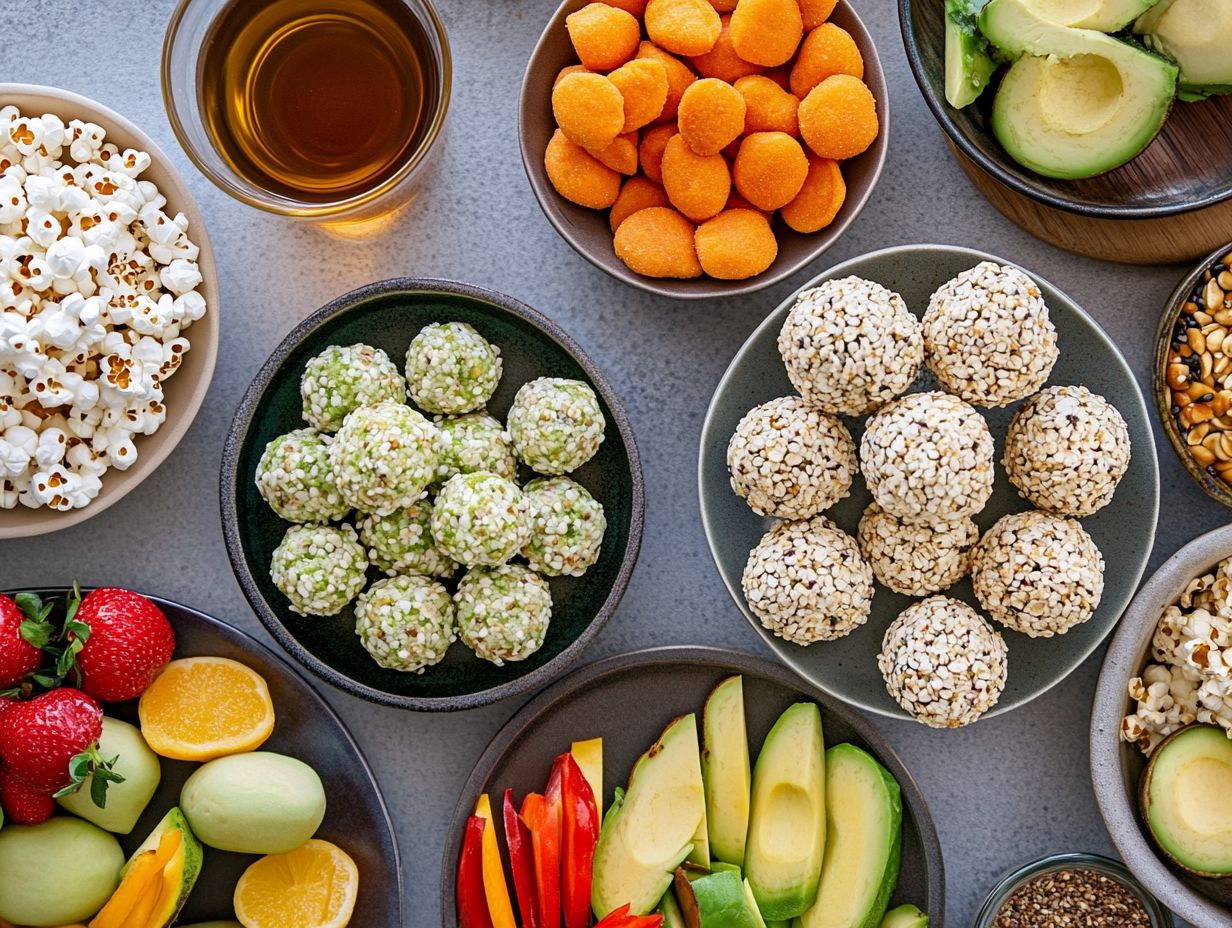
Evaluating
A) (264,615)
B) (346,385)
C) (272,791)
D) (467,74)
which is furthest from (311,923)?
(467,74)

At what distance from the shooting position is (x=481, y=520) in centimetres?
129

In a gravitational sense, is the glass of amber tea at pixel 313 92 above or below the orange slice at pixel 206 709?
above

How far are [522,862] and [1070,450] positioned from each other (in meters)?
0.86

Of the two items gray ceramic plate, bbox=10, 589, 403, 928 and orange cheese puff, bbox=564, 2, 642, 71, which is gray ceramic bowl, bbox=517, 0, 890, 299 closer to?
orange cheese puff, bbox=564, 2, 642, 71

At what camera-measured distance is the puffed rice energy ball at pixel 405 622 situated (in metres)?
1.35

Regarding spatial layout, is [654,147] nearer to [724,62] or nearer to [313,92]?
[724,62]

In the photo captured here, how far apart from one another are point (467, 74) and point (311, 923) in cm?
120

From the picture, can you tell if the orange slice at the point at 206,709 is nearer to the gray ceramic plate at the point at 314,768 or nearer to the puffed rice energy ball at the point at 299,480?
the gray ceramic plate at the point at 314,768

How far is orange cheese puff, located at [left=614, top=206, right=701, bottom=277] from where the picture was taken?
1398 mm

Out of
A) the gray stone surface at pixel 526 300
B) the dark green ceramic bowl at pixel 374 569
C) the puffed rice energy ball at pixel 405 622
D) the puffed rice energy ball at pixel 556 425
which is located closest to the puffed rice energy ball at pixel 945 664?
the gray stone surface at pixel 526 300

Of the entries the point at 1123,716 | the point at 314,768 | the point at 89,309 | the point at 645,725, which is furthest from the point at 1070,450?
the point at 89,309

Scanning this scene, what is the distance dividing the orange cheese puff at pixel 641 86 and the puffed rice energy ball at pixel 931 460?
0.48 meters

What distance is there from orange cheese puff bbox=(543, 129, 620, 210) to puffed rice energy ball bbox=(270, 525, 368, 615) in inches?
20.8

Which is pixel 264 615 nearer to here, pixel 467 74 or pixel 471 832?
pixel 471 832
